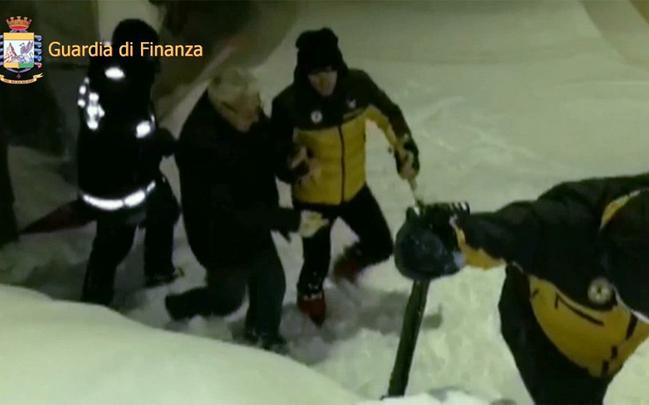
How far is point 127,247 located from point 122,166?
0.30ft

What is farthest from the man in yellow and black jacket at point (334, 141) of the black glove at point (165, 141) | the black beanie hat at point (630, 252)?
the black beanie hat at point (630, 252)

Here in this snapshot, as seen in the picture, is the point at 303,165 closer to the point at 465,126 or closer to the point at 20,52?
the point at 465,126

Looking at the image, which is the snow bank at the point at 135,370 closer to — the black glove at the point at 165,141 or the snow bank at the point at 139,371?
the snow bank at the point at 139,371

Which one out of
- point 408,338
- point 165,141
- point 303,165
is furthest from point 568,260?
point 165,141

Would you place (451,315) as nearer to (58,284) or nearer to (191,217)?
(191,217)

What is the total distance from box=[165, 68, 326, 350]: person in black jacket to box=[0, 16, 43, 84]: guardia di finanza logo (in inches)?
7.3

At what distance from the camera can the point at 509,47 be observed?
0.82 m

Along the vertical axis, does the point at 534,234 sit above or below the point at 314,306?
above

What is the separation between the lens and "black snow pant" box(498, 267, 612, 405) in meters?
0.69

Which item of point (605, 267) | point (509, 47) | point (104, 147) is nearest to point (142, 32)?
point (104, 147)

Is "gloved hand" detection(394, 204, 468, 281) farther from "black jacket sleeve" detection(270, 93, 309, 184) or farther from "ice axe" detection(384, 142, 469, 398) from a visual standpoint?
"black jacket sleeve" detection(270, 93, 309, 184)

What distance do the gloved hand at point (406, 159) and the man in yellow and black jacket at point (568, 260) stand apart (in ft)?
0.45

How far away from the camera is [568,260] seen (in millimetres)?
630

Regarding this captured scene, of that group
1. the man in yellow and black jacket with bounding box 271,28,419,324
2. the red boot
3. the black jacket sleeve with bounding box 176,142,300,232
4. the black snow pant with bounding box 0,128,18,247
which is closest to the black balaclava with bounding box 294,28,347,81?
the man in yellow and black jacket with bounding box 271,28,419,324
